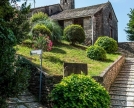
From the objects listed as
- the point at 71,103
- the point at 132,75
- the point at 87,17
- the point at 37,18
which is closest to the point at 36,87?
the point at 71,103

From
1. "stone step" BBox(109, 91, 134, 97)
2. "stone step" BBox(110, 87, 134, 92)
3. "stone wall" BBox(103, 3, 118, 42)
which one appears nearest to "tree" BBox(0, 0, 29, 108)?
"stone step" BBox(109, 91, 134, 97)

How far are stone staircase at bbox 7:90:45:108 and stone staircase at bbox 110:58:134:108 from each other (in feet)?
10.8

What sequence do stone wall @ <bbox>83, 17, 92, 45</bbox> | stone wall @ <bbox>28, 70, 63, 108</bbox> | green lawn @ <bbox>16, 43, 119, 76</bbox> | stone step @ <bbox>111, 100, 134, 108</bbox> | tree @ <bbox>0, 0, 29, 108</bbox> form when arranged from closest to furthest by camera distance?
tree @ <bbox>0, 0, 29, 108</bbox>, stone wall @ <bbox>28, 70, 63, 108</bbox>, stone step @ <bbox>111, 100, 134, 108</bbox>, green lawn @ <bbox>16, 43, 119, 76</bbox>, stone wall @ <bbox>83, 17, 92, 45</bbox>

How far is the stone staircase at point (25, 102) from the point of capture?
7549mm

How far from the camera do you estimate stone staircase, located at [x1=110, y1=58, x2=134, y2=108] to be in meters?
10.1

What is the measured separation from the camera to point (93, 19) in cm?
2369

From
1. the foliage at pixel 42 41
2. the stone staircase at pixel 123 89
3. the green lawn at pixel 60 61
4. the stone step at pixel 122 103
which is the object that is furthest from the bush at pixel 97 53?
the stone step at pixel 122 103

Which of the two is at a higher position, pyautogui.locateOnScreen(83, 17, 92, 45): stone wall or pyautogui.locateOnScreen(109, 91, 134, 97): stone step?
pyautogui.locateOnScreen(83, 17, 92, 45): stone wall

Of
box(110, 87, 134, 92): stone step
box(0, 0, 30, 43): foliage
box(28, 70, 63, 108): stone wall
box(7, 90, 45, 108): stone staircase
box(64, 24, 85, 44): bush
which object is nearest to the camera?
box(0, 0, 30, 43): foliage

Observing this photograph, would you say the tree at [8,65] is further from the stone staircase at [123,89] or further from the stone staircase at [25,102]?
the stone staircase at [123,89]

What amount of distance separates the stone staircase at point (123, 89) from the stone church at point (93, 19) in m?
9.68

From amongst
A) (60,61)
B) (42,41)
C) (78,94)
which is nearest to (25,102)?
(78,94)

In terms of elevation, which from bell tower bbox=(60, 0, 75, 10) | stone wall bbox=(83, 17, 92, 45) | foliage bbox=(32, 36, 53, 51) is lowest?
foliage bbox=(32, 36, 53, 51)

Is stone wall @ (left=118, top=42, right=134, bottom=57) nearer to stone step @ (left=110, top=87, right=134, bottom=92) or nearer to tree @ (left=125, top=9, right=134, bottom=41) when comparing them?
tree @ (left=125, top=9, right=134, bottom=41)
